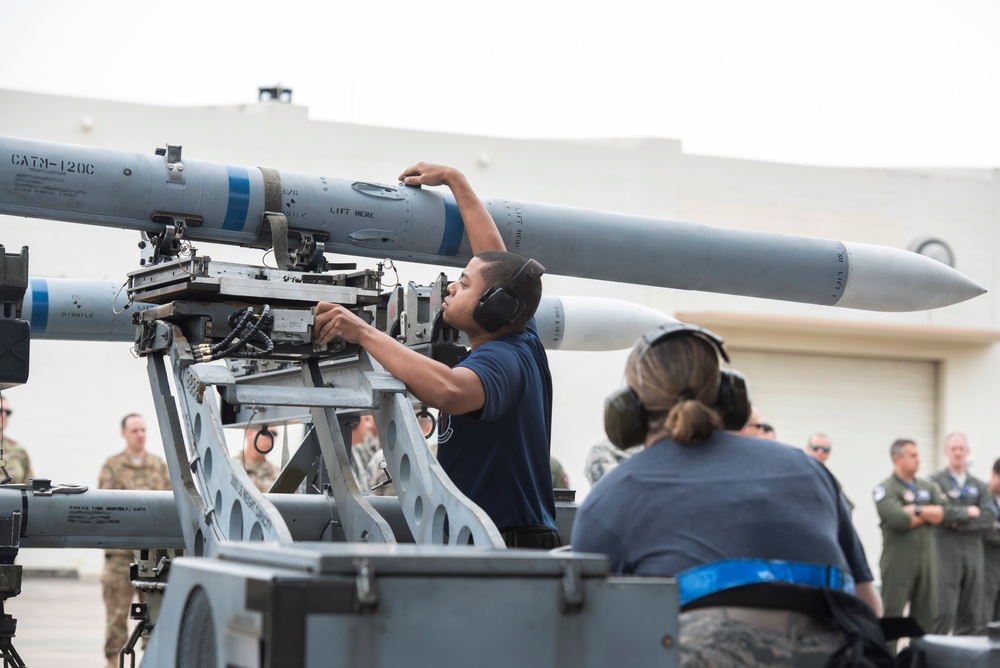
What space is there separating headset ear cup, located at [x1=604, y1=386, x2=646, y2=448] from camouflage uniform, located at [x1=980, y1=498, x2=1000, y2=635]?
10.4 metres

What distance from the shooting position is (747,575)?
261cm

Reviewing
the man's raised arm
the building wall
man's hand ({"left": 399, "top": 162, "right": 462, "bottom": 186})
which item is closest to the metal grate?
the man's raised arm

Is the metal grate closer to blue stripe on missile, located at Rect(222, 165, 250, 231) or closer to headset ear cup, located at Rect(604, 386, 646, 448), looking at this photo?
headset ear cup, located at Rect(604, 386, 646, 448)

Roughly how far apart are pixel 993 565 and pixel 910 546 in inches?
44.4

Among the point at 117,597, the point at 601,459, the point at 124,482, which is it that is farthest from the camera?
the point at 124,482

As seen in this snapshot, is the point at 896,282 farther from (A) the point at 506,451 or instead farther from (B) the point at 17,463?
(B) the point at 17,463

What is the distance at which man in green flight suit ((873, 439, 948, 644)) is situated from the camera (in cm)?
1171

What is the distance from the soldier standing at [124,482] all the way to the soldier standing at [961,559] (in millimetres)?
7204

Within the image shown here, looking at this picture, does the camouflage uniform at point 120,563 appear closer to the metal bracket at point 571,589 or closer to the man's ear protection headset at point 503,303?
the man's ear protection headset at point 503,303

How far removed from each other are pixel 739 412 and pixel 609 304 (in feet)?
27.3

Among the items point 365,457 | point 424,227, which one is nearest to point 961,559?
point 365,457

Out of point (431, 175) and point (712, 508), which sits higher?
point (431, 175)

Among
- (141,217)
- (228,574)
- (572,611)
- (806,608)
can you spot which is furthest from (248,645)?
(141,217)

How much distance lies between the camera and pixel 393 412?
449 cm
